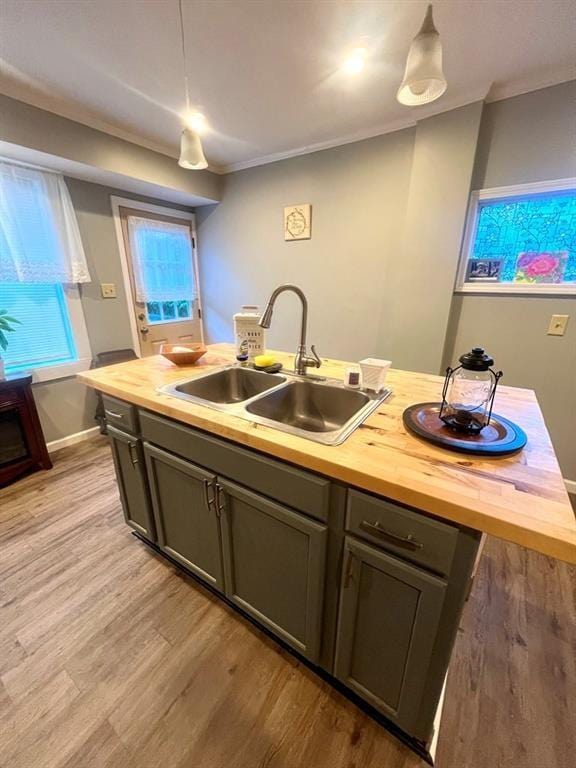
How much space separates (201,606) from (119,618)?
35cm

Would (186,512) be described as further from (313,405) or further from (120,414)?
(313,405)

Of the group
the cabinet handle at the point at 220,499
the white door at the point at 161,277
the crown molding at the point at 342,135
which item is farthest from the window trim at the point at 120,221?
the cabinet handle at the point at 220,499

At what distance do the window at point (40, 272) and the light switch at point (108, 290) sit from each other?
0.66ft

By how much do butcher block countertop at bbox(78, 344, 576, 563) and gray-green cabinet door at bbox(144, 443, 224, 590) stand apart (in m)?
0.23

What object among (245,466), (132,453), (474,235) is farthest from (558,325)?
(132,453)

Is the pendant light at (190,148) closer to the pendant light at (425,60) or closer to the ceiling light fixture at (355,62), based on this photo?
the ceiling light fixture at (355,62)

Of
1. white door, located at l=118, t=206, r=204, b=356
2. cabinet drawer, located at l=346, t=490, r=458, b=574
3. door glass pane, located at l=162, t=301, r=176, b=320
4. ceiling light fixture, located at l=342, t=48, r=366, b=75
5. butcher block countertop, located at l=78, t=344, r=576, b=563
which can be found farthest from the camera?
door glass pane, located at l=162, t=301, r=176, b=320

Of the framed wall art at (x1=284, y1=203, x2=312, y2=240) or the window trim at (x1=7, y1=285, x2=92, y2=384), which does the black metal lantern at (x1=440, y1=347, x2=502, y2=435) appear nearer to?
the framed wall art at (x1=284, y1=203, x2=312, y2=240)

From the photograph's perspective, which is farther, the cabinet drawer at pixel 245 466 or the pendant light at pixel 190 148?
A: the pendant light at pixel 190 148

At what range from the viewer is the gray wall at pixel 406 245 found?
1919mm

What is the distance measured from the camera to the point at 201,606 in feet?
4.54

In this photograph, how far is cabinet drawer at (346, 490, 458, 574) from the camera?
695mm

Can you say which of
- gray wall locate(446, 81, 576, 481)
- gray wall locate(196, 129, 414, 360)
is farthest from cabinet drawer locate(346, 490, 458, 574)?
gray wall locate(196, 129, 414, 360)

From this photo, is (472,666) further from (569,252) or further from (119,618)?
(569,252)
